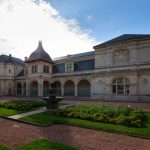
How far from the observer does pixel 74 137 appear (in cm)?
880

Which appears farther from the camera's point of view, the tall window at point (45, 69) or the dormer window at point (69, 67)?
the tall window at point (45, 69)

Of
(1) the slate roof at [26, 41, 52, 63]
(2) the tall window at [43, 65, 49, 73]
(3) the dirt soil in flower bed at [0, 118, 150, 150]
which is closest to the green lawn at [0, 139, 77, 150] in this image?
(3) the dirt soil in flower bed at [0, 118, 150, 150]

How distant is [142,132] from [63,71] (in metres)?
31.6

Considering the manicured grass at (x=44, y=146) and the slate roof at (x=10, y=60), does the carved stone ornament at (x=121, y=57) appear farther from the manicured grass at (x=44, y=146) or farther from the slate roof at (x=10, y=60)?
the slate roof at (x=10, y=60)

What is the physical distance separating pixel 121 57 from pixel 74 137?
22837mm

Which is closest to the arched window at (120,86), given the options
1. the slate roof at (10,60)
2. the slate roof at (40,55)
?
the slate roof at (40,55)

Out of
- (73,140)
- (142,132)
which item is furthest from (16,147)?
(142,132)

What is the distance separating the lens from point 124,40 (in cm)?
2870

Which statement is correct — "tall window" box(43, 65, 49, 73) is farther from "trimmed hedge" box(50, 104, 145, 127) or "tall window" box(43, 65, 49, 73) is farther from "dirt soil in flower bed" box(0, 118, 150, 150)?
"dirt soil in flower bed" box(0, 118, 150, 150)

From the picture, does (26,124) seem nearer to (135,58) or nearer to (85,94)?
(135,58)

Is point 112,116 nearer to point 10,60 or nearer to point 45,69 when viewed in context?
point 45,69

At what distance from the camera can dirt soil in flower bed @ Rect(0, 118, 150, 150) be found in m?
7.60

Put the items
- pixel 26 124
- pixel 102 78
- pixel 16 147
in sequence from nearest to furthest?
pixel 16 147
pixel 26 124
pixel 102 78

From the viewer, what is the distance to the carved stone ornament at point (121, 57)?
28891 mm
